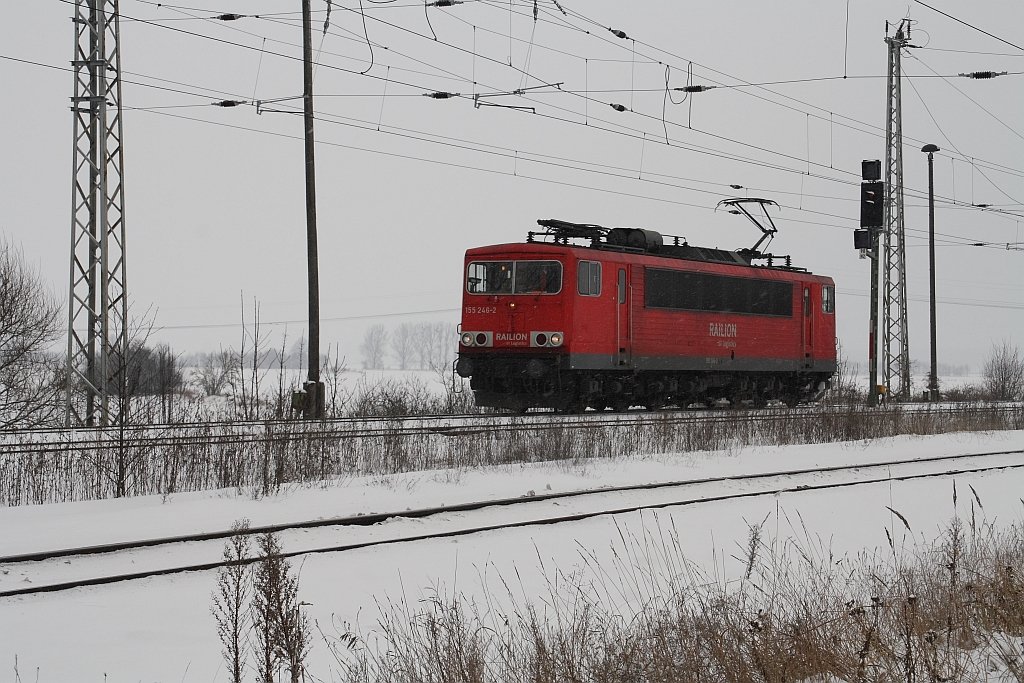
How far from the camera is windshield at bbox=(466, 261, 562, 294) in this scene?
20.8 m

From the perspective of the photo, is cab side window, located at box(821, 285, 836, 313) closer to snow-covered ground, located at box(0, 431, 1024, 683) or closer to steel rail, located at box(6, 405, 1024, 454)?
steel rail, located at box(6, 405, 1024, 454)

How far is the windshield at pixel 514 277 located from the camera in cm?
2081

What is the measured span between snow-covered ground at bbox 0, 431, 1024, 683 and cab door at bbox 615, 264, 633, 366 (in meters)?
5.80

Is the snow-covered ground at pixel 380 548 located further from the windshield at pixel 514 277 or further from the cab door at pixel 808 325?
the cab door at pixel 808 325

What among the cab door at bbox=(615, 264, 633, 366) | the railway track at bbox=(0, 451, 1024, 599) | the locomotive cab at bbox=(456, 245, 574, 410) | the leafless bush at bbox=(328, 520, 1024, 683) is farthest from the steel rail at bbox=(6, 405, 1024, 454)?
the leafless bush at bbox=(328, 520, 1024, 683)

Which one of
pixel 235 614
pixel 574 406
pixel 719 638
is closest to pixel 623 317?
pixel 574 406

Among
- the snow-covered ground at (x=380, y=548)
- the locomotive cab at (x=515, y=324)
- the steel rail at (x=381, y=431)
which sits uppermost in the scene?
the locomotive cab at (x=515, y=324)

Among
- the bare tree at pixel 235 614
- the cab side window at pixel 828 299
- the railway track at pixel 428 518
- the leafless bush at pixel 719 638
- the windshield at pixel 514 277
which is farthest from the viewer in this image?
the cab side window at pixel 828 299

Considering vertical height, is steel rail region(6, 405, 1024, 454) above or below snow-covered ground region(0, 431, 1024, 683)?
above

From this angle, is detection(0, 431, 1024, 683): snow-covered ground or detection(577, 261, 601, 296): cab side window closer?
detection(0, 431, 1024, 683): snow-covered ground

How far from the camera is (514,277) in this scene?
838 inches

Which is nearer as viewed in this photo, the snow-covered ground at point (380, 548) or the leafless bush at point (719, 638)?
the leafless bush at point (719, 638)

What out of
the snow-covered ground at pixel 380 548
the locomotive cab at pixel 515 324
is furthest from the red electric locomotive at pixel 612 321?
→ the snow-covered ground at pixel 380 548

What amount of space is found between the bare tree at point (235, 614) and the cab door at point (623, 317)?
13.9 metres
